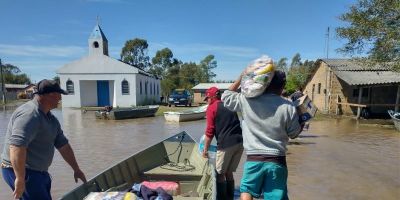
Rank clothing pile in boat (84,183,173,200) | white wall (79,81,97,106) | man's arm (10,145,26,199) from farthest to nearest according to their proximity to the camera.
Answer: white wall (79,81,97,106), clothing pile in boat (84,183,173,200), man's arm (10,145,26,199)

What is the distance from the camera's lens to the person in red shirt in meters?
4.90

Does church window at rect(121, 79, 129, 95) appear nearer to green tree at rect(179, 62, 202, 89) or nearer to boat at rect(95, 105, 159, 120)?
boat at rect(95, 105, 159, 120)

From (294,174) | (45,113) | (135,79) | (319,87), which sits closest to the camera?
(45,113)

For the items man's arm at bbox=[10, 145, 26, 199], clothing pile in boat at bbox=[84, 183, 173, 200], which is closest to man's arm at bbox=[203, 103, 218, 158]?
clothing pile in boat at bbox=[84, 183, 173, 200]

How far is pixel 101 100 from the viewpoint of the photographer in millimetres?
33188

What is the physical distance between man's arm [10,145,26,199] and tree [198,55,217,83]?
6952 cm

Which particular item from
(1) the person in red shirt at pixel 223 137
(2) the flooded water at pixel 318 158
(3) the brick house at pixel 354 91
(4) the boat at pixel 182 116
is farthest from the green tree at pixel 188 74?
(1) the person in red shirt at pixel 223 137

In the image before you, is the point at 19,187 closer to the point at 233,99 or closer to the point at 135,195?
the point at 135,195

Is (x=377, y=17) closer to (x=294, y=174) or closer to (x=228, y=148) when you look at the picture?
(x=294, y=174)

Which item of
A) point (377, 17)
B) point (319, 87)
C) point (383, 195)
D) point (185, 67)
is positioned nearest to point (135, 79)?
point (319, 87)

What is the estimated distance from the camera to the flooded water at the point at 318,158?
6.88 m

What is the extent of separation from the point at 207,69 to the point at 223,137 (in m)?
72.5

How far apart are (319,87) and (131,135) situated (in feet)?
64.4

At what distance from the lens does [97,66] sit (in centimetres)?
3266
